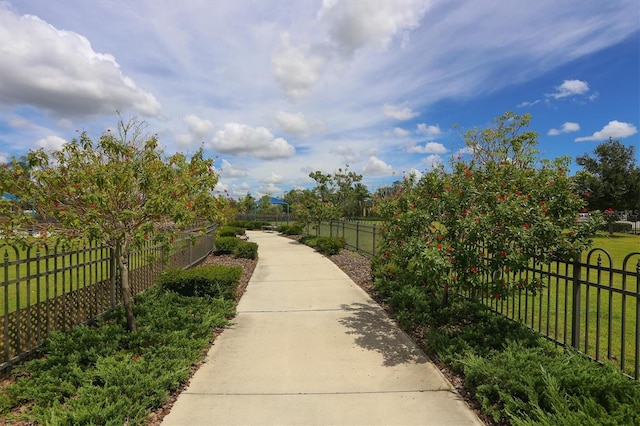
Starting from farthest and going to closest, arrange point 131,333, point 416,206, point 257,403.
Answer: point 416,206 → point 131,333 → point 257,403

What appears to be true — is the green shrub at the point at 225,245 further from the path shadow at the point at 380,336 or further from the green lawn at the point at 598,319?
the green lawn at the point at 598,319

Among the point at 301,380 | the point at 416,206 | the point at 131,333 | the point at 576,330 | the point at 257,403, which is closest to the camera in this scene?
the point at 257,403

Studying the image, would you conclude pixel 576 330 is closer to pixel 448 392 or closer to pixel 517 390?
pixel 517 390

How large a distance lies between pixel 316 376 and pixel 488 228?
2.44 m

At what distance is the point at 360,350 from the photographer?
Answer: 4.66 m

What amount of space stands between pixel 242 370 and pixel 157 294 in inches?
123

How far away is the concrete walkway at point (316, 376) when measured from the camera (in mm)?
3195

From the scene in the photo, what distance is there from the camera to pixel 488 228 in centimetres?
405

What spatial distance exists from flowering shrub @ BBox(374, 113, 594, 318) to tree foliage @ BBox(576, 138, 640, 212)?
29735 mm

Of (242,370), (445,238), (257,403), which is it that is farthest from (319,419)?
(445,238)

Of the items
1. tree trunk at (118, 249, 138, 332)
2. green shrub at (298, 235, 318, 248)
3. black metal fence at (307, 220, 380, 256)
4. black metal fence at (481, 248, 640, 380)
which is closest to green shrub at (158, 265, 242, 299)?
tree trunk at (118, 249, 138, 332)

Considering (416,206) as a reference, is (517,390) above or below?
below

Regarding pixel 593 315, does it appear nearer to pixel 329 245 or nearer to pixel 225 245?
pixel 329 245

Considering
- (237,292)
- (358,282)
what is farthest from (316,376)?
(358,282)
